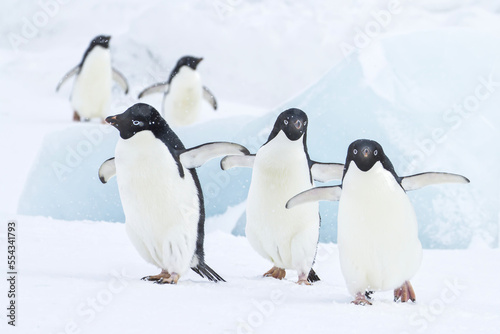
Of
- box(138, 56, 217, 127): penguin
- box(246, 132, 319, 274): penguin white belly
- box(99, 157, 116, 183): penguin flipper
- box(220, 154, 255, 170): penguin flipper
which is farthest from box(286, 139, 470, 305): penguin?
box(138, 56, 217, 127): penguin

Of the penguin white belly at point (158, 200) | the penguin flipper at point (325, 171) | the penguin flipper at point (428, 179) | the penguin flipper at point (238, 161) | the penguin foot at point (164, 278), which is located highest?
the penguin flipper at point (428, 179)

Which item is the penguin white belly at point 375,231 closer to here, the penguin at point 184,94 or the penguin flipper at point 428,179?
the penguin flipper at point 428,179

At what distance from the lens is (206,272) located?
2.13m

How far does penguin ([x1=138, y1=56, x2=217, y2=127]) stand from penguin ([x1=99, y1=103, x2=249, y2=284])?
9.67ft

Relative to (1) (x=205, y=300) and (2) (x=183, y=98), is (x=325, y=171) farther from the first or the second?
(2) (x=183, y=98)

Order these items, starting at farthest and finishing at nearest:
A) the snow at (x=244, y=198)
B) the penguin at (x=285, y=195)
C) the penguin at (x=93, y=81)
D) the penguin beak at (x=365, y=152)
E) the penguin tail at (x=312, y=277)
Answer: the penguin at (x=93, y=81) → the penguin tail at (x=312, y=277) → the penguin at (x=285, y=195) → the penguin beak at (x=365, y=152) → the snow at (x=244, y=198)

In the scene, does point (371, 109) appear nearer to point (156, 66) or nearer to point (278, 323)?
point (278, 323)

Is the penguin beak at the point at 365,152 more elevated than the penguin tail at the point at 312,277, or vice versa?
the penguin beak at the point at 365,152

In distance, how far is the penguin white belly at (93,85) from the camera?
17.2ft

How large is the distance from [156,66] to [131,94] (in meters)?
1.01

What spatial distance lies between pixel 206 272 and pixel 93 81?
343cm

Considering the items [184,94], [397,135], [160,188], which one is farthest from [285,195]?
[184,94]

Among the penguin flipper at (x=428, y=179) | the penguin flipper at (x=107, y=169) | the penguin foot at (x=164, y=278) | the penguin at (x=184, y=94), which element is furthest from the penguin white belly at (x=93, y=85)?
the penguin flipper at (x=428, y=179)

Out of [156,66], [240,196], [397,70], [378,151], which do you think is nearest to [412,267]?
[378,151]
